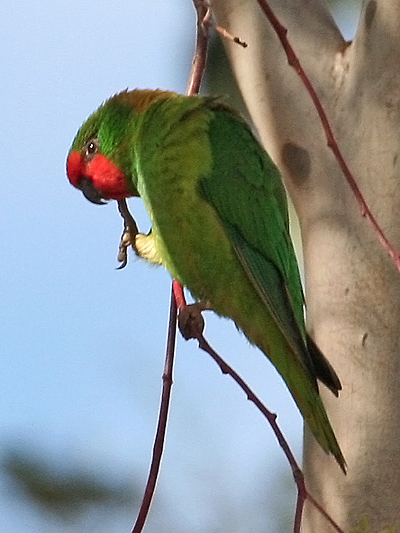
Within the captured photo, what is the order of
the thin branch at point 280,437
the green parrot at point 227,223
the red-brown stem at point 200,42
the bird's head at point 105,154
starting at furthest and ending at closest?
the bird's head at point 105,154
the green parrot at point 227,223
the red-brown stem at point 200,42
the thin branch at point 280,437

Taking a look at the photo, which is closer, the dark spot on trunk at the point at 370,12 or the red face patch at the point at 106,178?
the dark spot on trunk at the point at 370,12

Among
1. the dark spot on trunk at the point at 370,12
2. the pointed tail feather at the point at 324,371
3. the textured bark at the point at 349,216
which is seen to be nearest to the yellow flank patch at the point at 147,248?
the textured bark at the point at 349,216

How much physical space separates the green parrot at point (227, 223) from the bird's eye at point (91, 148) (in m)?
0.12

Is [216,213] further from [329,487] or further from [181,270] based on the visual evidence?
[329,487]

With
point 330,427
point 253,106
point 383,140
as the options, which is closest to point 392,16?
point 383,140

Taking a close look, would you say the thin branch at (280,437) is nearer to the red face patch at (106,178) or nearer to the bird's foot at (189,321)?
the bird's foot at (189,321)

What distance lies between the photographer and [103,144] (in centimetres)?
191

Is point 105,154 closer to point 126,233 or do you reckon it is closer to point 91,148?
point 91,148

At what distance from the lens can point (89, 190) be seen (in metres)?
1.96

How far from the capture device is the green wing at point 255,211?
1684 millimetres

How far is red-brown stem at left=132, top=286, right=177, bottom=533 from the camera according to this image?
3.81 ft

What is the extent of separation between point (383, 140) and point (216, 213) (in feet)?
1.28

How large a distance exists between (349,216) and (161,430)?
702 millimetres

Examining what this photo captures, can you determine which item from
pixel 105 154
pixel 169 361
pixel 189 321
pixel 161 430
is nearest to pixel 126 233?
pixel 105 154
